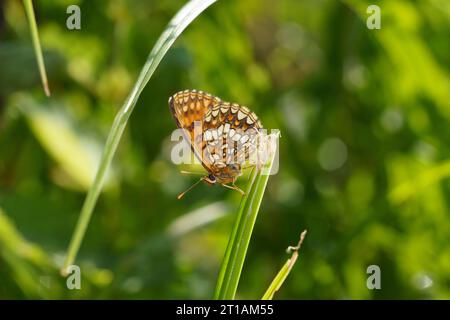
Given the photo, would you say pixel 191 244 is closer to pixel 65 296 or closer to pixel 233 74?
pixel 233 74

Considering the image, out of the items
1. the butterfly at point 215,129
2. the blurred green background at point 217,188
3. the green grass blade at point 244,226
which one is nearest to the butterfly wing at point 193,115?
the butterfly at point 215,129

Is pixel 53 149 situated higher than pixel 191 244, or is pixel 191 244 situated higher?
pixel 191 244

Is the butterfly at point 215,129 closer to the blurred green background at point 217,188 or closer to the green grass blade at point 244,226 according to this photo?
the green grass blade at point 244,226

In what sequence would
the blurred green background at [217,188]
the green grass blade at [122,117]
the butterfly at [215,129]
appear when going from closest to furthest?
the green grass blade at [122,117] → the butterfly at [215,129] → the blurred green background at [217,188]

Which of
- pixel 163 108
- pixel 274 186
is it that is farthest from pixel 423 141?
pixel 163 108

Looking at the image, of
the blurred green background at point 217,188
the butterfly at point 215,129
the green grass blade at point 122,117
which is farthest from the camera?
the blurred green background at point 217,188

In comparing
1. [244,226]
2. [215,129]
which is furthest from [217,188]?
[244,226]

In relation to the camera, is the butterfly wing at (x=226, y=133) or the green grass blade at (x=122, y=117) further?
the butterfly wing at (x=226, y=133)
